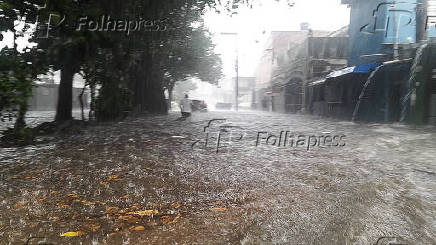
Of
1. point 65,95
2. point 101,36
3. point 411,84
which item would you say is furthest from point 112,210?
point 411,84

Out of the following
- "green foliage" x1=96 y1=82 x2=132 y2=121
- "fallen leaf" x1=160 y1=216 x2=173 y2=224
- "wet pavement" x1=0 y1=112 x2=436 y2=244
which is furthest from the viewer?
"green foliage" x1=96 y1=82 x2=132 y2=121

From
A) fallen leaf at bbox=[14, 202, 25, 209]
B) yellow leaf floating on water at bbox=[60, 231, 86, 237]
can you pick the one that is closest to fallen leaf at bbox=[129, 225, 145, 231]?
yellow leaf floating on water at bbox=[60, 231, 86, 237]

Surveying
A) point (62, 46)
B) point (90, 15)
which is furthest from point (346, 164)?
point (62, 46)

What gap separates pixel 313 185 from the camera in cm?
514

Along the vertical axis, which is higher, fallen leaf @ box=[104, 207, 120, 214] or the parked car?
the parked car

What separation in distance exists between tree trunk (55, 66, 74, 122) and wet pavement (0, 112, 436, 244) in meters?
6.69

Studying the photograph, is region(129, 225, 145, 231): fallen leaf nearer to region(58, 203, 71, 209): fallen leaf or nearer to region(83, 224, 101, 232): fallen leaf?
region(83, 224, 101, 232): fallen leaf

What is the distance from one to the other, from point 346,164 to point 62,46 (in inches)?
457

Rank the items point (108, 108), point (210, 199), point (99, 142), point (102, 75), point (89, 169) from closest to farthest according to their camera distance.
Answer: point (210, 199), point (89, 169), point (99, 142), point (102, 75), point (108, 108)

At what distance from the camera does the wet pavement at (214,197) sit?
3.31 meters

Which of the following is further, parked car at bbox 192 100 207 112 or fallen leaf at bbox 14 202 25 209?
parked car at bbox 192 100 207 112

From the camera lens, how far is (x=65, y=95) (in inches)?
560

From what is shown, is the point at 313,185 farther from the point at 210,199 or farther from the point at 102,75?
the point at 102,75

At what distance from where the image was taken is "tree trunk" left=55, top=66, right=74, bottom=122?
1402 centimetres
